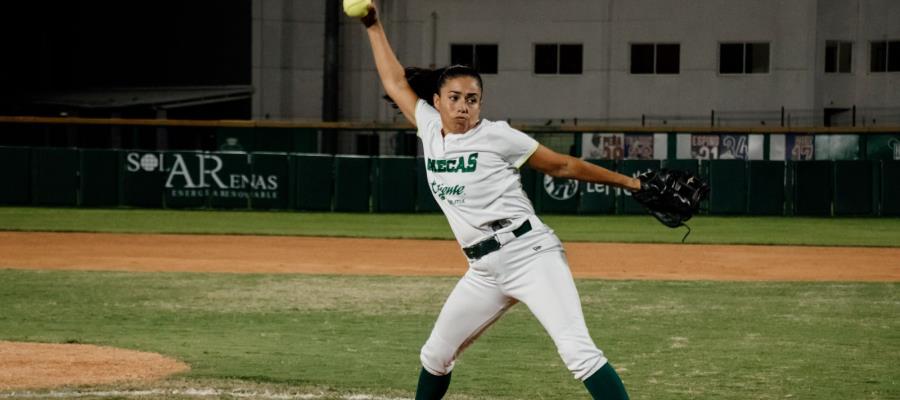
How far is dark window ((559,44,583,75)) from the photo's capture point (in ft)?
132

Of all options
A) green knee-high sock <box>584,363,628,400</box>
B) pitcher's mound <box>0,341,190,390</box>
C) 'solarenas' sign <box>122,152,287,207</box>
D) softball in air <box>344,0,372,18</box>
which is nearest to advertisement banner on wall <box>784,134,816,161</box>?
'solarenas' sign <box>122,152,287,207</box>

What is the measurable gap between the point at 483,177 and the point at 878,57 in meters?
38.7

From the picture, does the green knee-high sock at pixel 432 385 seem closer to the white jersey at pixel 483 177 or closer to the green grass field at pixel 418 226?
the white jersey at pixel 483 177

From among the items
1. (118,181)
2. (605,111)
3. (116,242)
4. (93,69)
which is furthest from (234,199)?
(93,69)

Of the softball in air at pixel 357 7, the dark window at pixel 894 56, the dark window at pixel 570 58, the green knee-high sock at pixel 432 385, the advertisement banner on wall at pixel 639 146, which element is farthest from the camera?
the dark window at pixel 894 56

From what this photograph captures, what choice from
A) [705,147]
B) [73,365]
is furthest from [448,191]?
[705,147]

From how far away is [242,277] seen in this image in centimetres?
1477

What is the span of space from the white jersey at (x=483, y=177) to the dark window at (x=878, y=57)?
125 feet

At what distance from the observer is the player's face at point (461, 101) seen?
18.3ft

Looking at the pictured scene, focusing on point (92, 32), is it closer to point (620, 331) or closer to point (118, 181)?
point (118, 181)

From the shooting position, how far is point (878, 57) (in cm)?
4131

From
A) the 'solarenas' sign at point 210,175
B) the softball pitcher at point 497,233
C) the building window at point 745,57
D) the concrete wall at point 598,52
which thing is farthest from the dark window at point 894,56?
the softball pitcher at point 497,233

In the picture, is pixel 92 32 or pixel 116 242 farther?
pixel 92 32

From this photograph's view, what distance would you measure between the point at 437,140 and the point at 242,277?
371 inches
